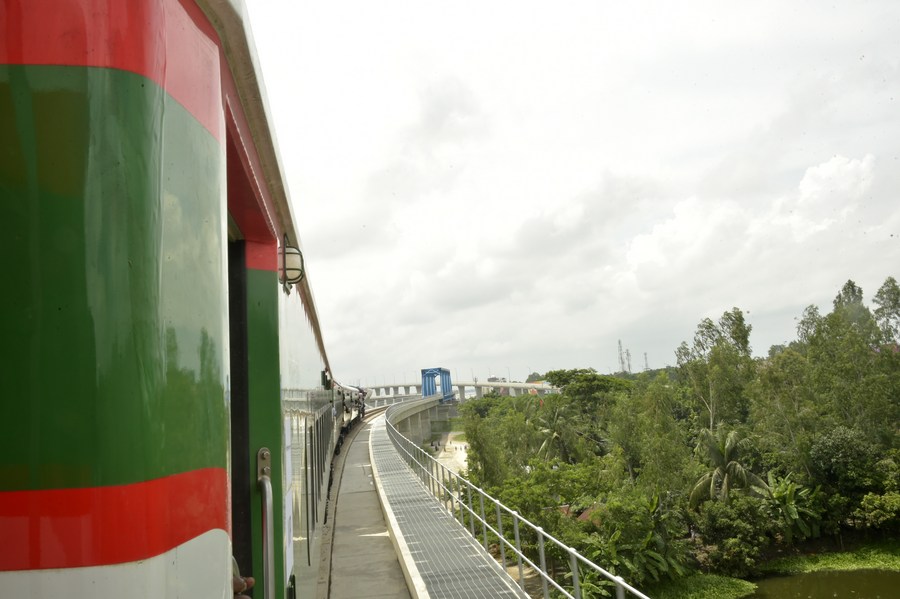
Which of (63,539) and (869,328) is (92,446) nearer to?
(63,539)

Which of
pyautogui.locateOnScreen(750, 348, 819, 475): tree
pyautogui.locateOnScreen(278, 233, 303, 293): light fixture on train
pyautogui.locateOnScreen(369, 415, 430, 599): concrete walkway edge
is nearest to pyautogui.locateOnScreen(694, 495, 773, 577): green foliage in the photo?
pyautogui.locateOnScreen(750, 348, 819, 475): tree

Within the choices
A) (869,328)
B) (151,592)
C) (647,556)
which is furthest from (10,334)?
(869,328)

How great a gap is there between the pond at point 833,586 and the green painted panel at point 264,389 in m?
33.0

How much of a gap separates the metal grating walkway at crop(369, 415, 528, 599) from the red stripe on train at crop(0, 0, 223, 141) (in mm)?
8120

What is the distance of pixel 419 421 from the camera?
68062 millimetres

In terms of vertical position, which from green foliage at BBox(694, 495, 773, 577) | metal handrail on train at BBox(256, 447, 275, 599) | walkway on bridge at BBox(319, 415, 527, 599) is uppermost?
metal handrail on train at BBox(256, 447, 275, 599)

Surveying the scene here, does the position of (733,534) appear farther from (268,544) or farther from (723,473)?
(268,544)

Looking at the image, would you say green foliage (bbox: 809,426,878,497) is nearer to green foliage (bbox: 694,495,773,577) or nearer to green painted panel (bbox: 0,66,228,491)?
green foliage (bbox: 694,495,773,577)

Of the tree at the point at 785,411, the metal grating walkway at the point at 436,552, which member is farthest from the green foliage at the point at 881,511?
the metal grating walkway at the point at 436,552

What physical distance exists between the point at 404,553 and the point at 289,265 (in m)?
7.72

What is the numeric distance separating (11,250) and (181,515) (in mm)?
548

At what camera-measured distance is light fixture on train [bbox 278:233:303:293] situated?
11.8 ft

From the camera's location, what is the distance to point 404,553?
1035 cm

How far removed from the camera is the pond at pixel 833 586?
3014cm
